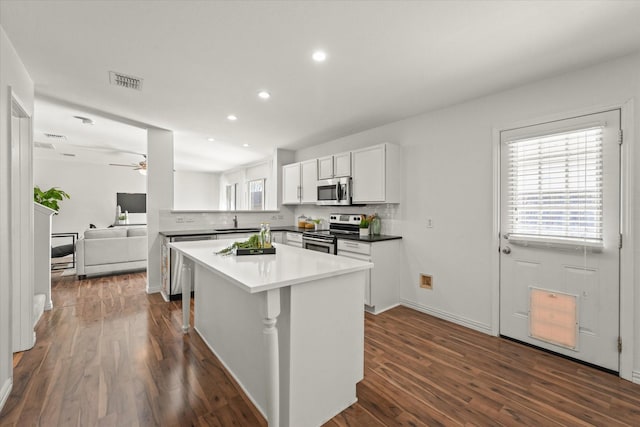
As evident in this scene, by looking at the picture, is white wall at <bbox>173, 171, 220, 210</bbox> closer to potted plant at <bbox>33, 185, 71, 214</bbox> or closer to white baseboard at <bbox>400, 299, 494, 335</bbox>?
potted plant at <bbox>33, 185, 71, 214</bbox>

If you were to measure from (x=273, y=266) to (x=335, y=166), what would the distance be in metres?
2.79

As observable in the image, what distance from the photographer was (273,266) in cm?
184

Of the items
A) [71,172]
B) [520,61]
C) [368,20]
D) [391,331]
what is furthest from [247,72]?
[71,172]

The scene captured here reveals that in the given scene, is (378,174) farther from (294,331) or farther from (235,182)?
(235,182)

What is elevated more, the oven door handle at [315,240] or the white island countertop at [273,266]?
the white island countertop at [273,266]

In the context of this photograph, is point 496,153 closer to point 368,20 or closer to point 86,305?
point 368,20

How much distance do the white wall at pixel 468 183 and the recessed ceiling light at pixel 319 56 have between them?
5.73 ft

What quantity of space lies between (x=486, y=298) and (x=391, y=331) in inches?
40.6

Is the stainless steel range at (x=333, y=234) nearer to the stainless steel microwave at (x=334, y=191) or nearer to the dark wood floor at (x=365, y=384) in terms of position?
the stainless steel microwave at (x=334, y=191)

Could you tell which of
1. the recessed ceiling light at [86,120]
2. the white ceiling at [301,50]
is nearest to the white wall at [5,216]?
the white ceiling at [301,50]

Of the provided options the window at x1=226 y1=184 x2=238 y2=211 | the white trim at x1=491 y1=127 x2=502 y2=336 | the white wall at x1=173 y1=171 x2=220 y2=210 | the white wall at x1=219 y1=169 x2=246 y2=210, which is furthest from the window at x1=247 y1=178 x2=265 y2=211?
the white trim at x1=491 y1=127 x2=502 y2=336

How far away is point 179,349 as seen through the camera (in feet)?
8.44

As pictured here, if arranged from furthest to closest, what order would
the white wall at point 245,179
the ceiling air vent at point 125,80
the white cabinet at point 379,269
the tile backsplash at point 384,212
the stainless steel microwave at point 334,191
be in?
the white wall at point 245,179 → the stainless steel microwave at point 334,191 → the tile backsplash at point 384,212 → the white cabinet at point 379,269 → the ceiling air vent at point 125,80

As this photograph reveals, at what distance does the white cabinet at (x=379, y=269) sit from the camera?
11.3ft
